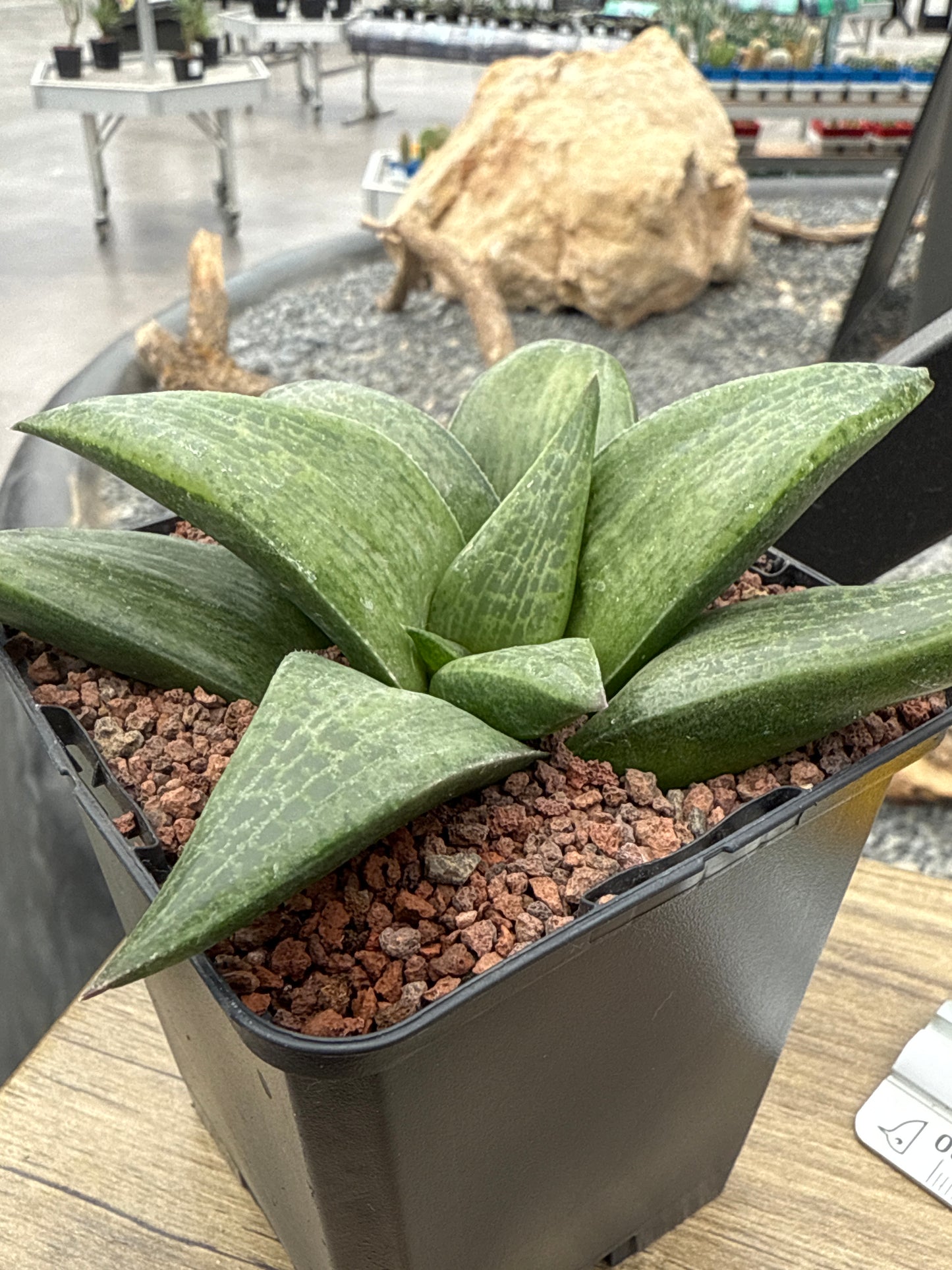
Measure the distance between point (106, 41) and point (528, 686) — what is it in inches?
136

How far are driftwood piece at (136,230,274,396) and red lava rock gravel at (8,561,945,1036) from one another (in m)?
1.31

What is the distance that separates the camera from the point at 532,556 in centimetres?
34

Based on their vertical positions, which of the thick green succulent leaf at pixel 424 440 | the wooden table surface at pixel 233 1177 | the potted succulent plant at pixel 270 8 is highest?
the potted succulent plant at pixel 270 8

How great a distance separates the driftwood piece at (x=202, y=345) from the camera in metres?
1.64

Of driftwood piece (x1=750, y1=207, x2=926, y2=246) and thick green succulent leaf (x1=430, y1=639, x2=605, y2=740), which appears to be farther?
driftwood piece (x1=750, y1=207, x2=926, y2=246)

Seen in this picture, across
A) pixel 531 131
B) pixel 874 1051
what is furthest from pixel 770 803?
pixel 531 131

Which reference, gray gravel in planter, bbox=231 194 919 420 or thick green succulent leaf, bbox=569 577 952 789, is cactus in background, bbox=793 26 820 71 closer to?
gray gravel in planter, bbox=231 194 919 420

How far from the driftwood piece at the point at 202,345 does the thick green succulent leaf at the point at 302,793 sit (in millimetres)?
1380

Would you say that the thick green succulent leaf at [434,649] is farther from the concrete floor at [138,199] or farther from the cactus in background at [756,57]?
the cactus in background at [756,57]

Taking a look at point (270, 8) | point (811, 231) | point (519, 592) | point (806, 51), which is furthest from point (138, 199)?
point (519, 592)

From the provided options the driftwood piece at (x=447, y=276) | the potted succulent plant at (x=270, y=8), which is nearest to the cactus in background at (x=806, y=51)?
the driftwood piece at (x=447, y=276)

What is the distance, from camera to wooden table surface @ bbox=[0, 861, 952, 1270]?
462 millimetres

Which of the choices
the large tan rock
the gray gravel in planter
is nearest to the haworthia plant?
the gray gravel in planter

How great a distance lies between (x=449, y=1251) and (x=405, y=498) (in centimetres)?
25
